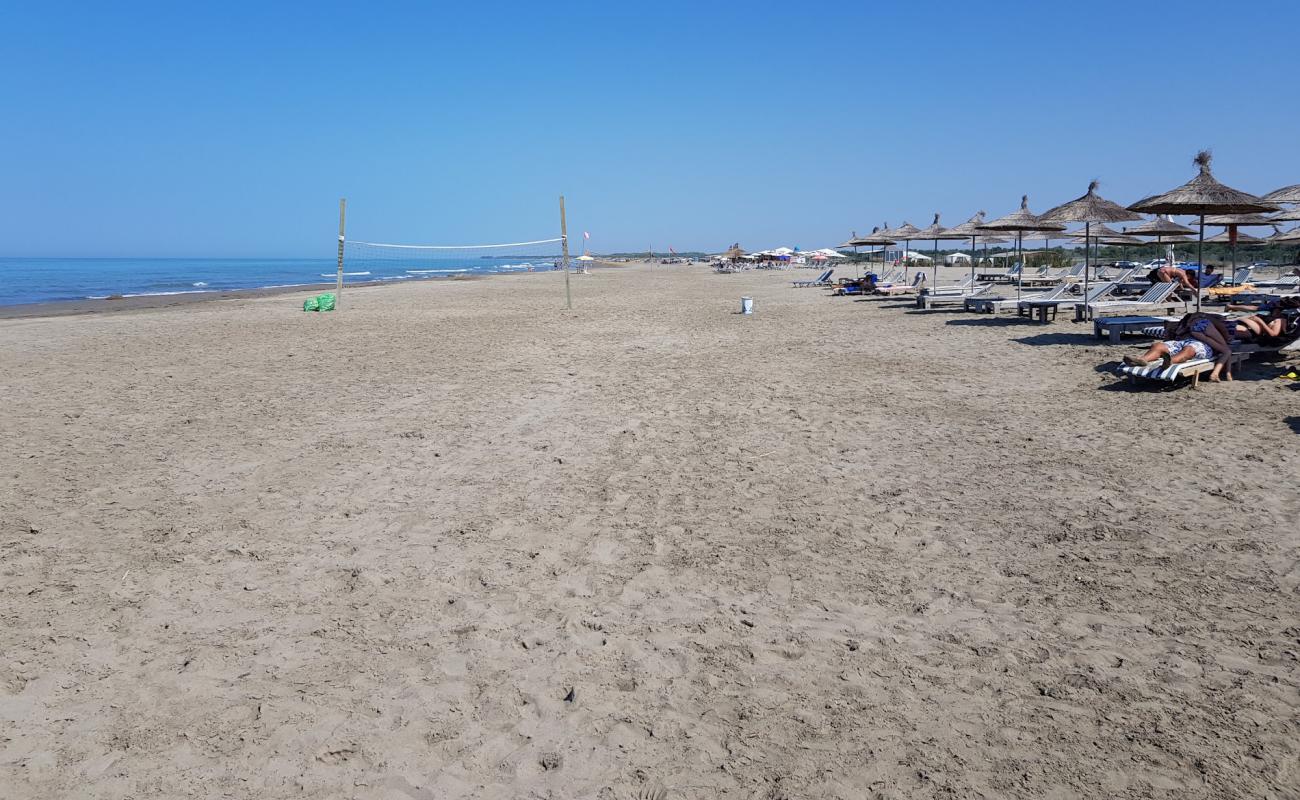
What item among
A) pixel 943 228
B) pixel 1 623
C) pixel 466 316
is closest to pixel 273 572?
pixel 1 623

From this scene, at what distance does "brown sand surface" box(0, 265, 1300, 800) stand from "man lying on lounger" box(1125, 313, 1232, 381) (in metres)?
0.28

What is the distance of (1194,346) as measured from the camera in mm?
7258

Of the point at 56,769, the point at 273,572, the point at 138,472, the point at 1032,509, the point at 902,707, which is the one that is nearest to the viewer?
the point at 56,769

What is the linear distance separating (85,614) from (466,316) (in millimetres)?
14590

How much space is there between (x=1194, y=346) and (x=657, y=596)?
6368 millimetres

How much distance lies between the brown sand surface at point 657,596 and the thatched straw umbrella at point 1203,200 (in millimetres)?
2703

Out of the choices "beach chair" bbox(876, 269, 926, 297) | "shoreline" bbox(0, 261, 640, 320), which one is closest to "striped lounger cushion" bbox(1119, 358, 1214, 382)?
"beach chair" bbox(876, 269, 926, 297)

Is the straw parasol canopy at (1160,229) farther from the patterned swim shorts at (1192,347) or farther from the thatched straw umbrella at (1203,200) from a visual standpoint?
the patterned swim shorts at (1192,347)

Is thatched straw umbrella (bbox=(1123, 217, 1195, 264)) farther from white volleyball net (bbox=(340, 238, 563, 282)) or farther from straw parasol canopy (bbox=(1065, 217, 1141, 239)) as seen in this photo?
white volleyball net (bbox=(340, 238, 563, 282))

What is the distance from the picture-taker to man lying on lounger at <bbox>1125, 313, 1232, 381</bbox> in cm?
720

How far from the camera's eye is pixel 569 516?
444 centimetres

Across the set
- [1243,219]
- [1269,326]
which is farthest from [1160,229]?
[1269,326]

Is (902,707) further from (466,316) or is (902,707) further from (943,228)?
(943,228)

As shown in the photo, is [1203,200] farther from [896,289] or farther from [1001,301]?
[896,289]
